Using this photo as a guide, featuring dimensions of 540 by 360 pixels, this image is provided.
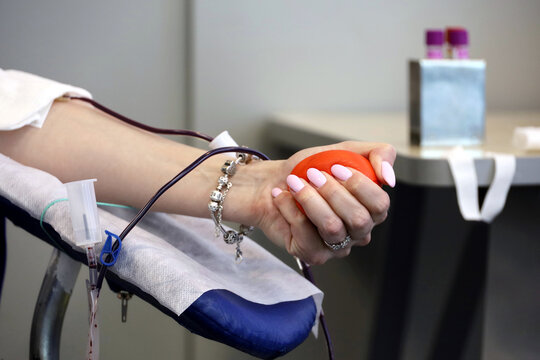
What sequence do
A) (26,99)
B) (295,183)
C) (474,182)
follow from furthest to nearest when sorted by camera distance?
1. (474,182)
2. (26,99)
3. (295,183)

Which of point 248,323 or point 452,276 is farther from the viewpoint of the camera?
point 452,276

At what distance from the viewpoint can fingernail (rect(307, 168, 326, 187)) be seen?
0.49 m

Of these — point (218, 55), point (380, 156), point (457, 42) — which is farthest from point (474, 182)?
point (218, 55)

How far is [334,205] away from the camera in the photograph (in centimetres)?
48

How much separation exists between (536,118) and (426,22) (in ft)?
1.04

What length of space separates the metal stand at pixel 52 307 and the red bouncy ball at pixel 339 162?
0.23 meters

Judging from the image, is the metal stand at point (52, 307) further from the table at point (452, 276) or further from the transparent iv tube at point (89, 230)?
the table at point (452, 276)

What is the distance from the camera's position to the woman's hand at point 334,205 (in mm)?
483

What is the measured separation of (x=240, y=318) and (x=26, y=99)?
0.34 meters

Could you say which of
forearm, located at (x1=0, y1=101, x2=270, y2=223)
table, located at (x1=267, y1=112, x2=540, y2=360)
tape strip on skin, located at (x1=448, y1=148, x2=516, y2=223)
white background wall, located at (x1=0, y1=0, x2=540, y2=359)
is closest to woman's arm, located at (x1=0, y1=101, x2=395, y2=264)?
forearm, located at (x1=0, y1=101, x2=270, y2=223)

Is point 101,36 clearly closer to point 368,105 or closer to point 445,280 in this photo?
point 368,105

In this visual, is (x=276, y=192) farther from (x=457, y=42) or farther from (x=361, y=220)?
(x=457, y=42)

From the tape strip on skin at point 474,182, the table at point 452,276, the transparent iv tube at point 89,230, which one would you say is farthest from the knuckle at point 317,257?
the table at point 452,276

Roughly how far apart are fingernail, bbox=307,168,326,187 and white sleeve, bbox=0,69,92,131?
0.90 feet
